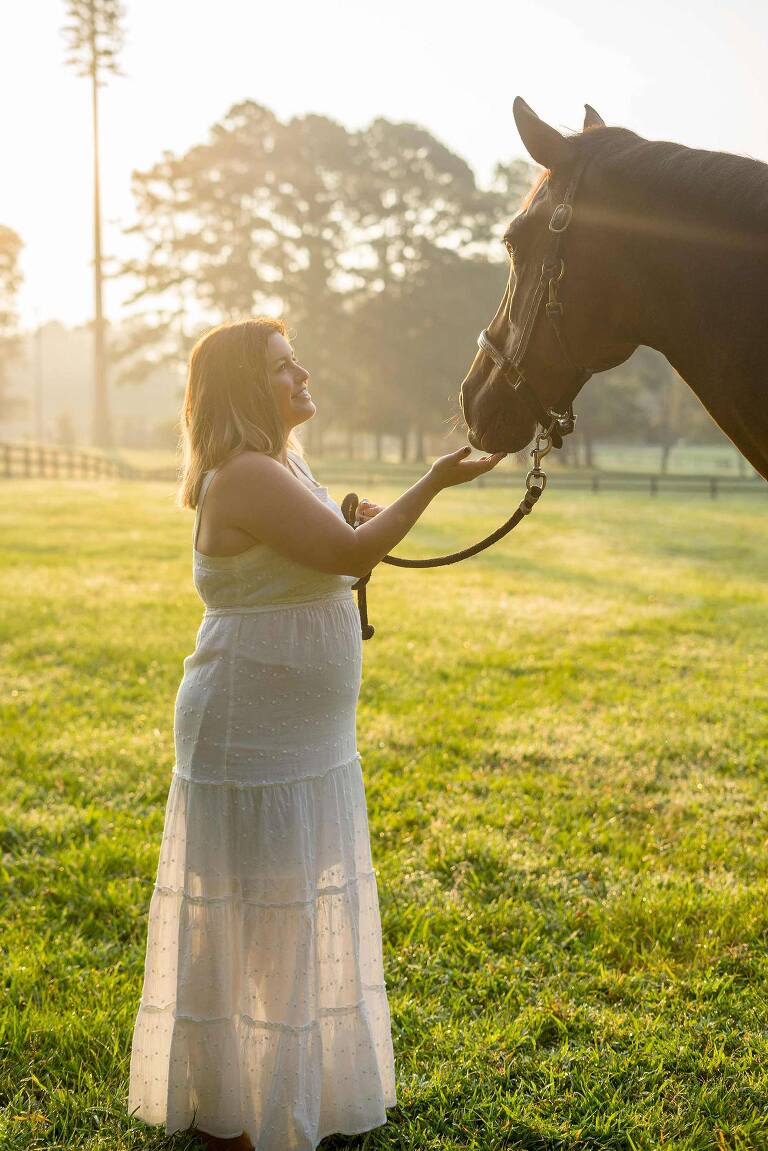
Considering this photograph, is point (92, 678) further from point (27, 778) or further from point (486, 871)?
point (486, 871)

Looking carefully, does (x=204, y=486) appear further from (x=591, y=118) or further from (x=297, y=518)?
(x=591, y=118)

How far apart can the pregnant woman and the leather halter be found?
0.36m

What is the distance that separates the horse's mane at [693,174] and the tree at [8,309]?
6482 cm

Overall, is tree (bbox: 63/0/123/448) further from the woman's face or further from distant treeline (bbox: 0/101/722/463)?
the woman's face

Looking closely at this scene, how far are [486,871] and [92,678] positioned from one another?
4.10 meters

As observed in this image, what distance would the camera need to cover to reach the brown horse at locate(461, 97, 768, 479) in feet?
7.32

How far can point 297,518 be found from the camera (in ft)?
7.20

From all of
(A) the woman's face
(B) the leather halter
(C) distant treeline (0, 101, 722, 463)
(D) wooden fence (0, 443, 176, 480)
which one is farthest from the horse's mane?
(C) distant treeline (0, 101, 722, 463)

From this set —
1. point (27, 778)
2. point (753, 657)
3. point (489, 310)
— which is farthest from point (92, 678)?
point (489, 310)

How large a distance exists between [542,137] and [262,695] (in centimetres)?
163

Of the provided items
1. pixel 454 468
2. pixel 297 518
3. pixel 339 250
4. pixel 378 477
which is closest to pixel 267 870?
pixel 297 518

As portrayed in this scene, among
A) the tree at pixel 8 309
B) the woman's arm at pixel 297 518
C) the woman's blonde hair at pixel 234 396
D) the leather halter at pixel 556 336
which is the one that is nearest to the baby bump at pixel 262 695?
the woman's arm at pixel 297 518

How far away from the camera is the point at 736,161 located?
228 cm

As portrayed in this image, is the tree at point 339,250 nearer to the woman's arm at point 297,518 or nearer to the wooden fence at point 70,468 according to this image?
the wooden fence at point 70,468
